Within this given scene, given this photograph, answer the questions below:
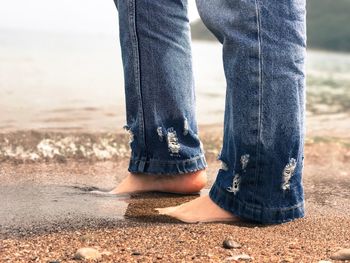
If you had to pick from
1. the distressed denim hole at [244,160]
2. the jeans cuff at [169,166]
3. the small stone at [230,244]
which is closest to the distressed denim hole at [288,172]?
the distressed denim hole at [244,160]

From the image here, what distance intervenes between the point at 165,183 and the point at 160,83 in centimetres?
41

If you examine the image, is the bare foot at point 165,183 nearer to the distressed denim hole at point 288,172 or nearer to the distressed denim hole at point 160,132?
the distressed denim hole at point 160,132

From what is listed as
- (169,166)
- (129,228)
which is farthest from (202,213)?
(169,166)

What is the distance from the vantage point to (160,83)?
2656 mm

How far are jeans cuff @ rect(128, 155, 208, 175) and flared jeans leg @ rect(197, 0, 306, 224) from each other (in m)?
0.50

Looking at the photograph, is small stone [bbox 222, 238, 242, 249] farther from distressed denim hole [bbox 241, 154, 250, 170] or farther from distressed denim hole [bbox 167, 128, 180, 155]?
distressed denim hole [bbox 167, 128, 180, 155]

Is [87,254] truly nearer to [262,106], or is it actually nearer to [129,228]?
[129,228]

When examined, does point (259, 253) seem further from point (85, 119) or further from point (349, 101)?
point (349, 101)

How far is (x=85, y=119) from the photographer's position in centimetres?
657

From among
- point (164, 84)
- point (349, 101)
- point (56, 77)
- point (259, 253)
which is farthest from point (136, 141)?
point (56, 77)

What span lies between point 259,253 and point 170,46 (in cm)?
104

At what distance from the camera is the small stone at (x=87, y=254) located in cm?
183

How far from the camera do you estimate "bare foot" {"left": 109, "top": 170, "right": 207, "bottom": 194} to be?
274cm

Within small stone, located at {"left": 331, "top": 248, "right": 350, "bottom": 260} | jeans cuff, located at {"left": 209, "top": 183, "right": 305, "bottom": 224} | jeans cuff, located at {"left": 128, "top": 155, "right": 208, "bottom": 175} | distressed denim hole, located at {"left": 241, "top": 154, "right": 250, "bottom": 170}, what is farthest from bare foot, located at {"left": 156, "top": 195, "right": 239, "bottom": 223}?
small stone, located at {"left": 331, "top": 248, "right": 350, "bottom": 260}
